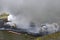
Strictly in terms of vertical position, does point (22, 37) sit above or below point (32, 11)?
below

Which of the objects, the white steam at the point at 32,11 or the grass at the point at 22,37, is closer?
the grass at the point at 22,37

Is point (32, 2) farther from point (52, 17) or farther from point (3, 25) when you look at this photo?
point (3, 25)

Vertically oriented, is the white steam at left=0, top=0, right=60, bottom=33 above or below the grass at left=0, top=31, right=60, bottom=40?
above

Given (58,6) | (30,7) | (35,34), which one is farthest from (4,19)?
(58,6)

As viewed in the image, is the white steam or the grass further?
the white steam

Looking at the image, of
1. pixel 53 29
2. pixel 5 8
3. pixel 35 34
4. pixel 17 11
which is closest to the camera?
pixel 35 34

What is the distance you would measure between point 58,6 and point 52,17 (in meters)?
0.14

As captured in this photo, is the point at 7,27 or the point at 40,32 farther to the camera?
the point at 7,27

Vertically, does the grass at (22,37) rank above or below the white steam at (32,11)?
below

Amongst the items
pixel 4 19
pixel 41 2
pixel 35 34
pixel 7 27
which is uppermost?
pixel 41 2

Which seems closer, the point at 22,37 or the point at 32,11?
the point at 22,37

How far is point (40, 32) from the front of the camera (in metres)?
1.38

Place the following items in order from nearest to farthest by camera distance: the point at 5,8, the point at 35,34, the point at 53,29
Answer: the point at 35,34 → the point at 53,29 → the point at 5,8

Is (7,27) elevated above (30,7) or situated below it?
below
